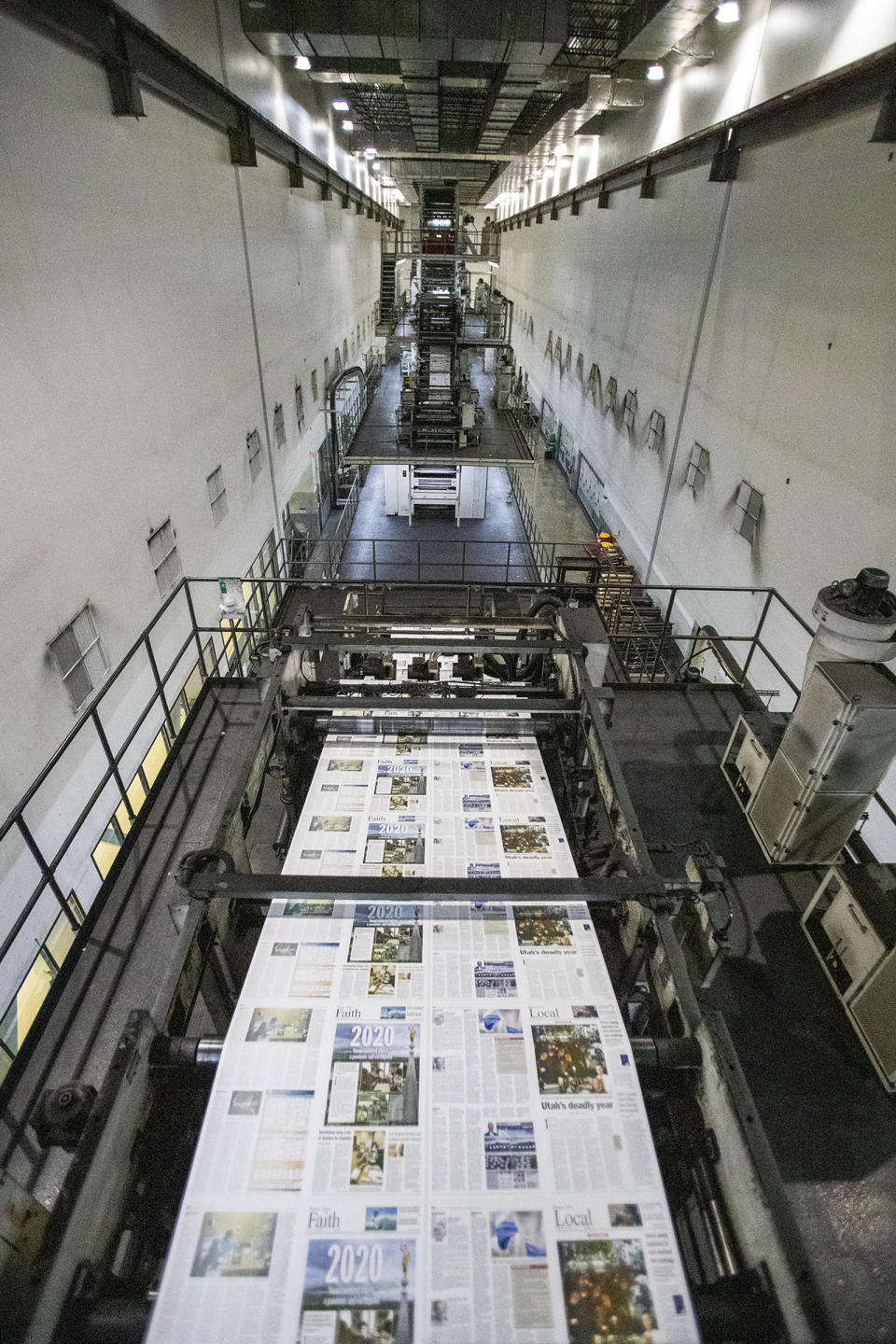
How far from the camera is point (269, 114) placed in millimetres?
9398

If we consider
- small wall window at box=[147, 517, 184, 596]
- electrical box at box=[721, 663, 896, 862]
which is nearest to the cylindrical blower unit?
electrical box at box=[721, 663, 896, 862]

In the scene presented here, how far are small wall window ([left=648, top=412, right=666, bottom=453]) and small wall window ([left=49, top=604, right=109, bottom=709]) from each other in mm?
8582

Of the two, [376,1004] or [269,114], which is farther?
[269,114]

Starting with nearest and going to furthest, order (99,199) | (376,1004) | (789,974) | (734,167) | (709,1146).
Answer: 1. (709,1146)
2. (376,1004)
3. (789,974)
4. (99,199)
5. (734,167)

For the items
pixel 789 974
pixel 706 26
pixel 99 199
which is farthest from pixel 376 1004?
pixel 706 26

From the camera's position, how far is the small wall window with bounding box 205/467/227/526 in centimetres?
749

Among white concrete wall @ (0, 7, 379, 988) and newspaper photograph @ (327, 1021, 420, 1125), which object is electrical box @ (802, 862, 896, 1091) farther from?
white concrete wall @ (0, 7, 379, 988)

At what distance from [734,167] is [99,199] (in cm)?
685

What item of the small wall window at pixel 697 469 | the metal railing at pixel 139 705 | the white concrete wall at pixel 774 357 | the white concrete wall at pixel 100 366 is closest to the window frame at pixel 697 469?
the small wall window at pixel 697 469

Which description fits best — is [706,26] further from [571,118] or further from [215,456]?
[215,456]

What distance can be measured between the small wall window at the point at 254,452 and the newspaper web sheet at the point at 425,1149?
7634 mm

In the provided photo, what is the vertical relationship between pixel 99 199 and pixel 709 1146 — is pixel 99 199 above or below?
above

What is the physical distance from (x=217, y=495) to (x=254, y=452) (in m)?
1.93

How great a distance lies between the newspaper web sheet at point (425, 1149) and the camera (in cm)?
171
